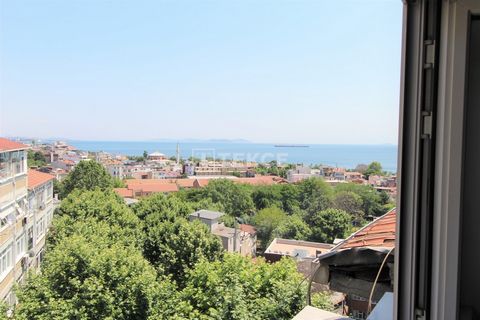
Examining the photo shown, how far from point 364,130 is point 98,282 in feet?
30.6

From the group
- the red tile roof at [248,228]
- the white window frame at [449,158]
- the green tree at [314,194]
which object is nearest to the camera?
the white window frame at [449,158]

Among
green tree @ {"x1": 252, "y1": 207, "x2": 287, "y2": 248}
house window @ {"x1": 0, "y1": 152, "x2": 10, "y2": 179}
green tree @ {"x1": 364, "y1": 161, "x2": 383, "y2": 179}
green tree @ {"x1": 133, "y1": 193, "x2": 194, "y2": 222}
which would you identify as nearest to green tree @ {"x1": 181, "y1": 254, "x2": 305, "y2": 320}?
green tree @ {"x1": 364, "y1": 161, "x2": 383, "y2": 179}

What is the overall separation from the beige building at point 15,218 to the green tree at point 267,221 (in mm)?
7143

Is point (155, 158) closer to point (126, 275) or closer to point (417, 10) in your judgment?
point (126, 275)

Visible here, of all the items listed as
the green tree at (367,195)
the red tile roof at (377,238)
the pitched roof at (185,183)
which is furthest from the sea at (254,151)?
the red tile roof at (377,238)

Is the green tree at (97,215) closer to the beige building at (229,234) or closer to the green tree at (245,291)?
the beige building at (229,234)

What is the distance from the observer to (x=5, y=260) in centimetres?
358

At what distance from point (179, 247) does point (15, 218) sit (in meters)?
3.89

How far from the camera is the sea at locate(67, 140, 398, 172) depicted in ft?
44.8

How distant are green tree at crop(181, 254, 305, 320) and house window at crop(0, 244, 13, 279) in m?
2.11

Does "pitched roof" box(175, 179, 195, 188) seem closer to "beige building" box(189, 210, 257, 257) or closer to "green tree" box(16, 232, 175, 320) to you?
"beige building" box(189, 210, 257, 257)

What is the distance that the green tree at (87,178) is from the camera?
10.3 metres

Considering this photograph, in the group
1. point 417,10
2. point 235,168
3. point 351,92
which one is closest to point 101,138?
point 235,168

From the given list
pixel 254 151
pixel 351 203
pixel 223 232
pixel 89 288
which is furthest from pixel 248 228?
pixel 89 288
